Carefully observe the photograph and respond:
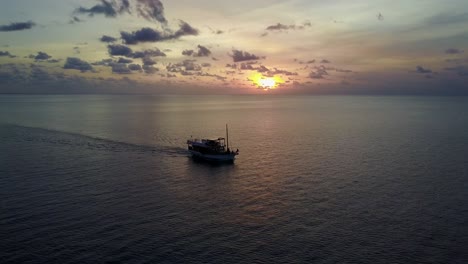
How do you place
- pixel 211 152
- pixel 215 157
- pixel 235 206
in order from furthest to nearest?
pixel 211 152
pixel 215 157
pixel 235 206

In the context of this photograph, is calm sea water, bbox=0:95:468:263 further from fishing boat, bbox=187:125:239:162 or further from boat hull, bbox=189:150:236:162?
fishing boat, bbox=187:125:239:162

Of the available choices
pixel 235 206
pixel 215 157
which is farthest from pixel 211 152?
pixel 235 206

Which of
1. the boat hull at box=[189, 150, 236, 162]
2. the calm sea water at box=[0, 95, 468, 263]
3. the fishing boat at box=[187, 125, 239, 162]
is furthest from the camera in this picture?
the fishing boat at box=[187, 125, 239, 162]

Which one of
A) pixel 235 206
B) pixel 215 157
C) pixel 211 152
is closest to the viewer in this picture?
pixel 235 206

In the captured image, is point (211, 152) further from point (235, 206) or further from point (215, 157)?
point (235, 206)

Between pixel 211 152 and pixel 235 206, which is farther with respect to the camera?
pixel 211 152

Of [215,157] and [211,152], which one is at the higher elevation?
[211,152]

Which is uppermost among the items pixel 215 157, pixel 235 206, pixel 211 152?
pixel 211 152

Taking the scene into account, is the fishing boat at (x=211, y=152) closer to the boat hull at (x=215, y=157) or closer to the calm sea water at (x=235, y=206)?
the boat hull at (x=215, y=157)

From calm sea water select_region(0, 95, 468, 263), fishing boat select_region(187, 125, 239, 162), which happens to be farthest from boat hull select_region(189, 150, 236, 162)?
calm sea water select_region(0, 95, 468, 263)

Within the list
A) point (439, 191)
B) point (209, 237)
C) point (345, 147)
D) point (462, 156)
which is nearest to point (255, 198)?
point (209, 237)

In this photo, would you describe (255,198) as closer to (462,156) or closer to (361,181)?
(361,181)
